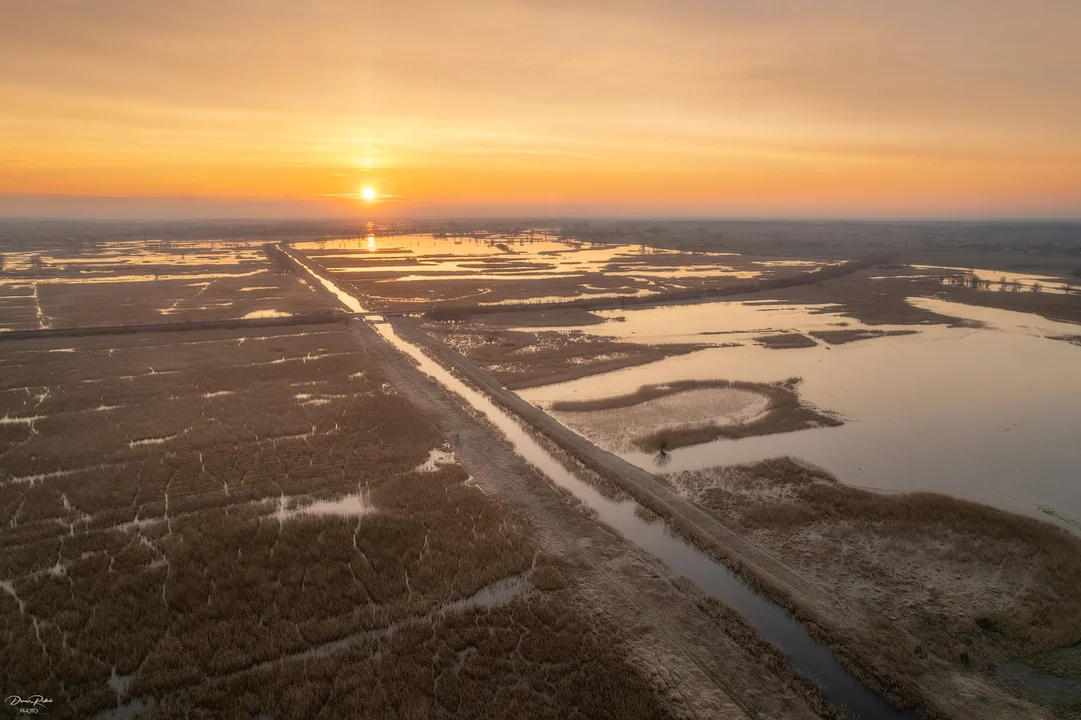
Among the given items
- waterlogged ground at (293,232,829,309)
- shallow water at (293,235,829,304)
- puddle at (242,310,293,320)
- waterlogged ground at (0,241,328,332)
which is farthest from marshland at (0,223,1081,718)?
shallow water at (293,235,829,304)

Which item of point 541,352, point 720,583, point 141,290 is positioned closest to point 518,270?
point 541,352

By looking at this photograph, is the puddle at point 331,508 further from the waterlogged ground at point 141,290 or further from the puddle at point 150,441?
the waterlogged ground at point 141,290

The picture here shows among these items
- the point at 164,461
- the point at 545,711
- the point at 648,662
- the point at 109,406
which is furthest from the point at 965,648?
the point at 109,406

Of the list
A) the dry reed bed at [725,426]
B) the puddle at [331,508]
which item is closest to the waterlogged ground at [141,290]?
the dry reed bed at [725,426]

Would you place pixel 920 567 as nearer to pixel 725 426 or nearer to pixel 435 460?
pixel 725 426

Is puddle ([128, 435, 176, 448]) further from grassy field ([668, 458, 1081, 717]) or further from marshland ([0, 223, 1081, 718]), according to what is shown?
grassy field ([668, 458, 1081, 717])

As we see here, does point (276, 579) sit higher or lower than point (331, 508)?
lower
